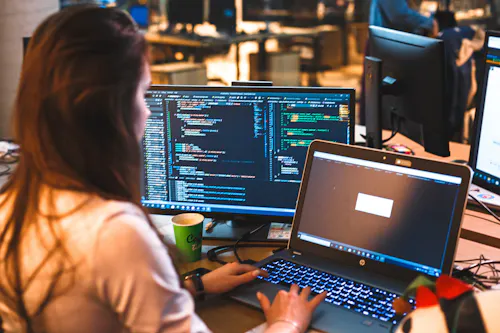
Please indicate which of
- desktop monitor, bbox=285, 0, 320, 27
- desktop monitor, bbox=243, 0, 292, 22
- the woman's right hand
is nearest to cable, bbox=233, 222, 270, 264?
the woman's right hand

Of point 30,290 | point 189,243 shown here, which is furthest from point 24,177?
point 189,243

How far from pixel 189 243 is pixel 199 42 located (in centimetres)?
561

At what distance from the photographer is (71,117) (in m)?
0.87

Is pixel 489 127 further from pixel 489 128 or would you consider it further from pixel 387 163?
pixel 387 163

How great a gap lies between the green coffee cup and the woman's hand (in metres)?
0.17

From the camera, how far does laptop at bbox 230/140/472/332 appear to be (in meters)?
1.27

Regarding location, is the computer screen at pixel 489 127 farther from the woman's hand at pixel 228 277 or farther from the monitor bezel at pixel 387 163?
the woman's hand at pixel 228 277

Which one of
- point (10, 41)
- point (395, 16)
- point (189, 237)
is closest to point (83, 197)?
point (189, 237)

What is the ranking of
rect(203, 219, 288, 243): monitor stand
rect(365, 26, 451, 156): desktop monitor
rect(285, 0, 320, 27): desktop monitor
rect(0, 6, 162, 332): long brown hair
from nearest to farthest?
rect(0, 6, 162, 332): long brown hair
rect(203, 219, 288, 243): monitor stand
rect(365, 26, 451, 156): desktop monitor
rect(285, 0, 320, 27): desktop monitor

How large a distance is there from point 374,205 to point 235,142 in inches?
17.5

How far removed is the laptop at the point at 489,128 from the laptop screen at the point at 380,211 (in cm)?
38

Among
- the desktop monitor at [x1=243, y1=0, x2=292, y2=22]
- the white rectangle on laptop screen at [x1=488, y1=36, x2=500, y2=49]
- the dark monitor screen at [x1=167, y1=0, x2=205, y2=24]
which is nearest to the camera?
the white rectangle on laptop screen at [x1=488, y1=36, x2=500, y2=49]

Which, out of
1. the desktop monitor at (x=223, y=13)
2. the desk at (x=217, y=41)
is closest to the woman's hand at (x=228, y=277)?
the desk at (x=217, y=41)

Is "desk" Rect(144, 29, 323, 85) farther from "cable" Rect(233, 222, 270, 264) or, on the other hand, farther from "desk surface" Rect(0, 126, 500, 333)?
"cable" Rect(233, 222, 270, 264)
